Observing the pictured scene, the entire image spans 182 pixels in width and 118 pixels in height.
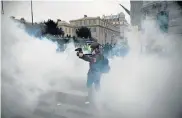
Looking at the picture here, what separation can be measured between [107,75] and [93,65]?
16 centimetres

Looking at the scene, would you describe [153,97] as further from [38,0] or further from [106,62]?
[38,0]

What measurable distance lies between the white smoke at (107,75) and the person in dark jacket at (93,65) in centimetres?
5

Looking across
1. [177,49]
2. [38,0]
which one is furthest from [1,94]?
[177,49]

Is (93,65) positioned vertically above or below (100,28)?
below

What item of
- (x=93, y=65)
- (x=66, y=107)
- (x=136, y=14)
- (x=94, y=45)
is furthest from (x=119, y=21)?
(x=66, y=107)

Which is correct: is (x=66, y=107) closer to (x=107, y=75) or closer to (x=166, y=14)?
(x=107, y=75)

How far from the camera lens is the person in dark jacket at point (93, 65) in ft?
7.50

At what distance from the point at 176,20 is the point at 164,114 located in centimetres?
83

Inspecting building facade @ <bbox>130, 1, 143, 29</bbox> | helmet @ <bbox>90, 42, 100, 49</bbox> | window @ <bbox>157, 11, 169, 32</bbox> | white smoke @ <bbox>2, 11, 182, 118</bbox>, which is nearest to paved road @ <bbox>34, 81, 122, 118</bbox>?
white smoke @ <bbox>2, 11, 182, 118</bbox>

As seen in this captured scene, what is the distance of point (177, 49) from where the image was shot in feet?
7.06

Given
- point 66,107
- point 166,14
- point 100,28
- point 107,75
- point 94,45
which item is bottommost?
point 66,107

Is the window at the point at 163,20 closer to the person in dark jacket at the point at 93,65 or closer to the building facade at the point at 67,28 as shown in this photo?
the person in dark jacket at the point at 93,65

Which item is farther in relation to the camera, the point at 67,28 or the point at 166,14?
the point at 67,28

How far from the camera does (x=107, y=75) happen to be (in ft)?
7.54
